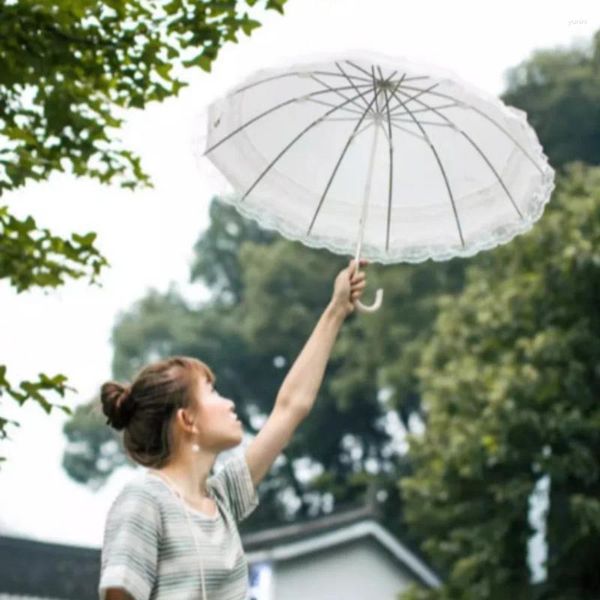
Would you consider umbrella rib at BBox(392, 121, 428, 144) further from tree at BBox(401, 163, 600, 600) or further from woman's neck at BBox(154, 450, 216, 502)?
tree at BBox(401, 163, 600, 600)

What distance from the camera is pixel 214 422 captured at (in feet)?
10.0

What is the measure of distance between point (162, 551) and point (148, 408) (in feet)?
1.05

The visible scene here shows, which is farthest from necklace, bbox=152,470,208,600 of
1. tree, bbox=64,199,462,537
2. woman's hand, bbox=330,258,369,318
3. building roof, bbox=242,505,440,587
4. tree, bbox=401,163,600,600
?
tree, bbox=64,199,462,537

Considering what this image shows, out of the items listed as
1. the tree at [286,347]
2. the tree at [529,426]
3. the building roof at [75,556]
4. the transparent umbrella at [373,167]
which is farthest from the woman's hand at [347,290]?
the tree at [286,347]

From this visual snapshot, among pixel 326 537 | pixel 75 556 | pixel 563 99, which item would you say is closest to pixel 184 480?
pixel 75 556

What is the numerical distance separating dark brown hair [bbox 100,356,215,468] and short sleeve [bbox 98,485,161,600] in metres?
0.16

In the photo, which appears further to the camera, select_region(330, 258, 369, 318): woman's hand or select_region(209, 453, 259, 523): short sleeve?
select_region(330, 258, 369, 318): woman's hand

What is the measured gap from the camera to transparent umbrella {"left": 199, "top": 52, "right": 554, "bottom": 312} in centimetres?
400

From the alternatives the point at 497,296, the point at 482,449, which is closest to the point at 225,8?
the point at 482,449

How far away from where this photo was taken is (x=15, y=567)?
25.5 metres

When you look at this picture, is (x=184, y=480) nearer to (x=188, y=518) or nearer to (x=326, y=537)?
(x=188, y=518)

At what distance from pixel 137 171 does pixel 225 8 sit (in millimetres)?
1339

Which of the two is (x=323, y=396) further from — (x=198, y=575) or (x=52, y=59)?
(x=198, y=575)

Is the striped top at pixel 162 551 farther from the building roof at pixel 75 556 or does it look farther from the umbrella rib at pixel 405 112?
the building roof at pixel 75 556
